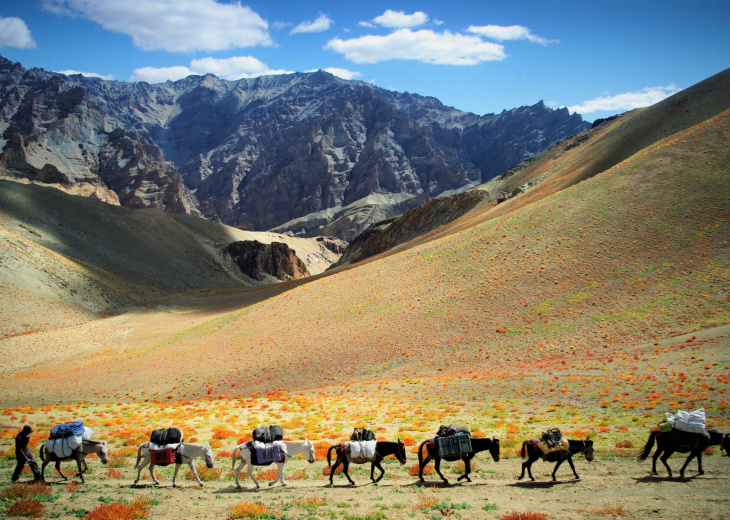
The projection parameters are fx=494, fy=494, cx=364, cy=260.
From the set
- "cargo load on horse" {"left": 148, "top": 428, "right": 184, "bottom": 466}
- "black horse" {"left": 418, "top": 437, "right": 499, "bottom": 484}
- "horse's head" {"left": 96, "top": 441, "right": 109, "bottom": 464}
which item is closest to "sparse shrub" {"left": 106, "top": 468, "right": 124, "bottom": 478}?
"horse's head" {"left": 96, "top": 441, "right": 109, "bottom": 464}

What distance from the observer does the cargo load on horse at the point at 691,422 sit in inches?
507

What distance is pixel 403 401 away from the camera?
2475cm

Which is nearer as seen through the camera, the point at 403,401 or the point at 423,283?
the point at 403,401

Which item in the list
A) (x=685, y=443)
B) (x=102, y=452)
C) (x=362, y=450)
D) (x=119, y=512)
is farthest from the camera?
(x=102, y=452)

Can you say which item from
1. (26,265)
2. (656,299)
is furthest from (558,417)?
(26,265)

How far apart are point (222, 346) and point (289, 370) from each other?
9874 millimetres

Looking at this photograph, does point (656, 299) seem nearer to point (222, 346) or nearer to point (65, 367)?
point (222, 346)

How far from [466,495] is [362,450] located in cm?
297

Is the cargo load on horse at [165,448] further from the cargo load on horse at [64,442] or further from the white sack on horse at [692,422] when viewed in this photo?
the white sack on horse at [692,422]

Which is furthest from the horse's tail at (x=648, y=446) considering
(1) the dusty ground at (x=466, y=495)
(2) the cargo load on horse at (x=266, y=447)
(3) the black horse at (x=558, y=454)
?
(2) the cargo load on horse at (x=266, y=447)

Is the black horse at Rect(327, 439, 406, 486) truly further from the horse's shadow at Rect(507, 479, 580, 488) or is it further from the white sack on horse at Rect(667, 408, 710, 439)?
the white sack on horse at Rect(667, 408, 710, 439)

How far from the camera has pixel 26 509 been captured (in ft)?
35.9

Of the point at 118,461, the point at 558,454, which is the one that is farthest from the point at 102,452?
the point at 558,454

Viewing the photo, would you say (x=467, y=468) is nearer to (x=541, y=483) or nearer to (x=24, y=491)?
(x=541, y=483)
